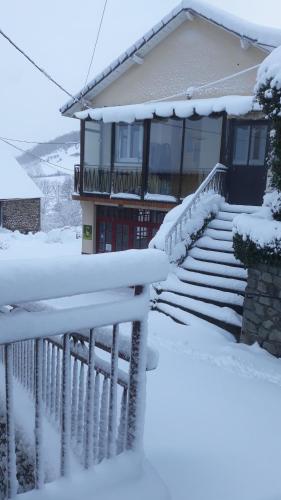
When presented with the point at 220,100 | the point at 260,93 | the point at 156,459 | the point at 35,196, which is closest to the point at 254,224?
Answer: the point at 260,93

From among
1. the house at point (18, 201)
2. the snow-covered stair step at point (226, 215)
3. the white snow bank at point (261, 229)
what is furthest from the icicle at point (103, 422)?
the house at point (18, 201)

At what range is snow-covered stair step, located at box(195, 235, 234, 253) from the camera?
9400 mm

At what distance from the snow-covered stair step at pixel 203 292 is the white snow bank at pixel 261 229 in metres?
1.72

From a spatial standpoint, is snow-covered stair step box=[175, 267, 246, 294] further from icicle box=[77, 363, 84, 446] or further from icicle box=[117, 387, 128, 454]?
icicle box=[117, 387, 128, 454]

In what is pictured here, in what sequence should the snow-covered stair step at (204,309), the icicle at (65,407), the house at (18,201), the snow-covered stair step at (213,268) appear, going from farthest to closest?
the house at (18,201)
the snow-covered stair step at (213,268)
the snow-covered stair step at (204,309)
the icicle at (65,407)

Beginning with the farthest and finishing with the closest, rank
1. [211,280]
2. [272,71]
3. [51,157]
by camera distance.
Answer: [51,157]
[211,280]
[272,71]

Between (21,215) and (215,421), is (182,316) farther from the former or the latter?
(21,215)

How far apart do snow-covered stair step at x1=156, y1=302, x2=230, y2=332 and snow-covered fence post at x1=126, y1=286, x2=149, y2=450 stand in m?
5.37

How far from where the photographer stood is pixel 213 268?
351 inches

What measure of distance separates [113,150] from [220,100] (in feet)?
15.6

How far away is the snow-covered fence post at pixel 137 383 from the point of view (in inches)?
86.8

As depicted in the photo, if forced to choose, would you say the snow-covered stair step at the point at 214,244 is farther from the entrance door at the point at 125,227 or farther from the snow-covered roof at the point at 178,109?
the entrance door at the point at 125,227

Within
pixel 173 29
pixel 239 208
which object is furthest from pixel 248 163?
pixel 173 29

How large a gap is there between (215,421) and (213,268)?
5311 millimetres
